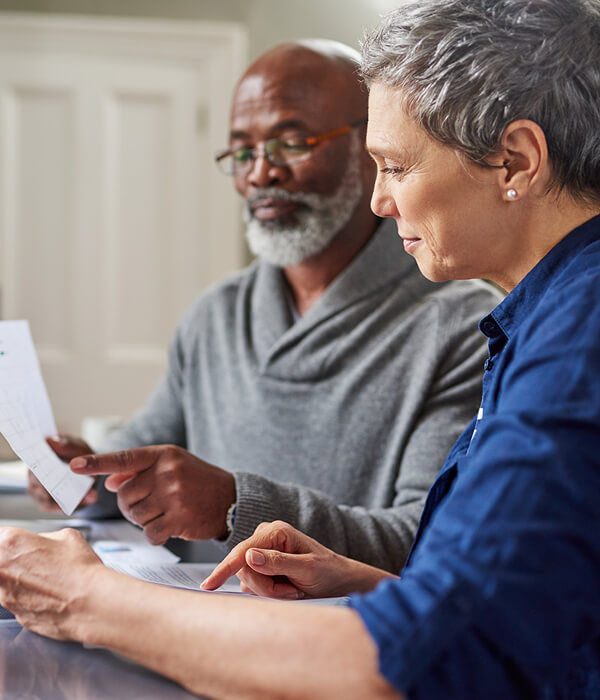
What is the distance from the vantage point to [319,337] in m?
1.53

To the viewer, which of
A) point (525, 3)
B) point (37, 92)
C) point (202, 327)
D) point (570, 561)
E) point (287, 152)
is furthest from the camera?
point (37, 92)

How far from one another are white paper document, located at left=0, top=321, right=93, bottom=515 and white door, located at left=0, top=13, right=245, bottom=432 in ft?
7.79

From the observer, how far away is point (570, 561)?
52 centimetres

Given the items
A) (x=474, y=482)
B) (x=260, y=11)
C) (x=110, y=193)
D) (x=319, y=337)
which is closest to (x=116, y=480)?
(x=319, y=337)

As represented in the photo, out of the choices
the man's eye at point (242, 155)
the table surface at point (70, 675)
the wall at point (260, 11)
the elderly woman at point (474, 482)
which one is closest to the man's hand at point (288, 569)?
the elderly woman at point (474, 482)

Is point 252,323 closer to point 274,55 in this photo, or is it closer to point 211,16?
point 274,55

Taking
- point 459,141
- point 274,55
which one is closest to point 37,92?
point 274,55

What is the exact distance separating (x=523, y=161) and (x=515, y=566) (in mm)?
400

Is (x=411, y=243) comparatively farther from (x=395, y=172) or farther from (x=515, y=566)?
(x=515, y=566)

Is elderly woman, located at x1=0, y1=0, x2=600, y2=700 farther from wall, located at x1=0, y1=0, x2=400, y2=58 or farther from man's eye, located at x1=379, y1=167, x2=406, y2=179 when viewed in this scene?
wall, located at x1=0, y1=0, x2=400, y2=58

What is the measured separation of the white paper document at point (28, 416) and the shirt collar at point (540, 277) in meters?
0.59

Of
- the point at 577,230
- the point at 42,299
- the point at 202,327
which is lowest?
the point at 42,299

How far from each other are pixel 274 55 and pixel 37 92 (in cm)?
217

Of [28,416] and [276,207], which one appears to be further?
[276,207]
